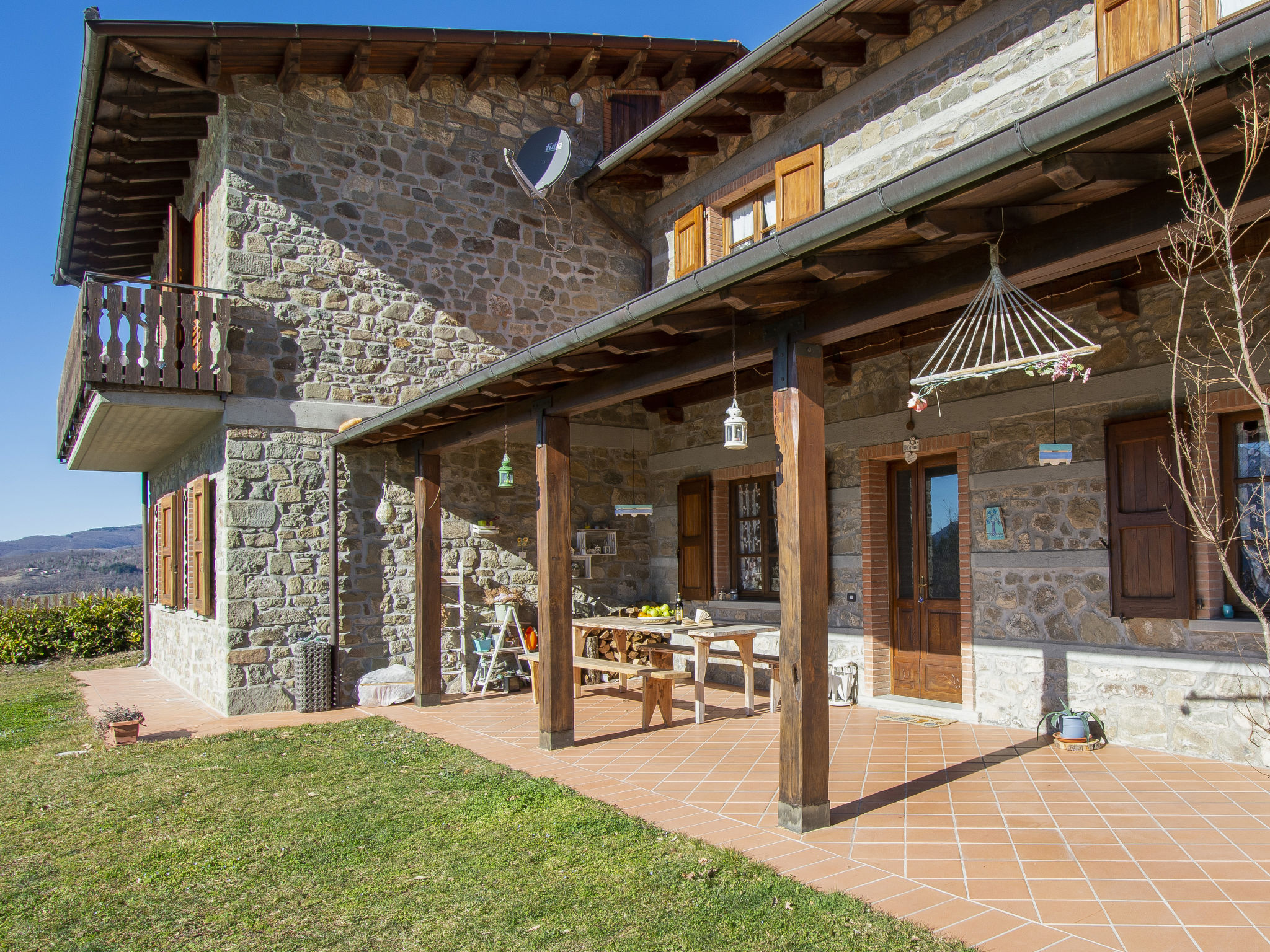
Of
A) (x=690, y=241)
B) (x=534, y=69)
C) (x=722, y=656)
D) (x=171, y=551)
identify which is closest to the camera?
(x=722, y=656)

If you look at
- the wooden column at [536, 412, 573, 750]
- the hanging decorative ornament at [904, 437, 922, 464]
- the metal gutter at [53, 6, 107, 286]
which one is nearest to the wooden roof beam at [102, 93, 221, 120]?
the metal gutter at [53, 6, 107, 286]

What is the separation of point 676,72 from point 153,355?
667cm

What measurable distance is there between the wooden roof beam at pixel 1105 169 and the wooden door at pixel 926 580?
4170mm

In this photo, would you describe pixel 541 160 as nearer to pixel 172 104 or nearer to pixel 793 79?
pixel 793 79

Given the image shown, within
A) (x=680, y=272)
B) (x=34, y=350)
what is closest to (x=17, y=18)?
(x=680, y=272)

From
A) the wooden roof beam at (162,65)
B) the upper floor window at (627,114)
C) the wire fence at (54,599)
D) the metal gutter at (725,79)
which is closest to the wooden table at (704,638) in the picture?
the metal gutter at (725,79)

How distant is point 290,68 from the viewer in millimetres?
8523

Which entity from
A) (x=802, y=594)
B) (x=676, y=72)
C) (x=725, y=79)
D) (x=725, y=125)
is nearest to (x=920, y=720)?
(x=802, y=594)

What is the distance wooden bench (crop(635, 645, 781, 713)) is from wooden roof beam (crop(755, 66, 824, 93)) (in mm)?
5052

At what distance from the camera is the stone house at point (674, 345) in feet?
14.3

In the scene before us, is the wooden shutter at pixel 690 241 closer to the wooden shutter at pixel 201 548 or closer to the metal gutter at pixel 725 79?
the metal gutter at pixel 725 79

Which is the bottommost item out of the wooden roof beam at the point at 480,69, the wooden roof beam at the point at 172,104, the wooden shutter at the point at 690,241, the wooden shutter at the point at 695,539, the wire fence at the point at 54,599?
the wire fence at the point at 54,599

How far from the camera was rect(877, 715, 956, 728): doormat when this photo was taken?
22.5 ft

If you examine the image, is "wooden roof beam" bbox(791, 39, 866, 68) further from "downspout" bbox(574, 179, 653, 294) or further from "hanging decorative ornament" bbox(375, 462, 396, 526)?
"hanging decorative ornament" bbox(375, 462, 396, 526)
